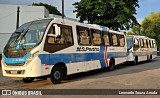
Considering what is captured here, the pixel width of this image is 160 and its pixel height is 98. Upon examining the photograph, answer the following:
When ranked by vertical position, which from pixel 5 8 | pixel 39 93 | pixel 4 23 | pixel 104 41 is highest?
pixel 5 8

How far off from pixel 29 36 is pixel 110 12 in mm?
20991

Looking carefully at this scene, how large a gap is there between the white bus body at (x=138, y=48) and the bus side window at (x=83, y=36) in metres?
8.00

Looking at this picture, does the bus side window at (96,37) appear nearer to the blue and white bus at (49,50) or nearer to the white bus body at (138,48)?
the blue and white bus at (49,50)

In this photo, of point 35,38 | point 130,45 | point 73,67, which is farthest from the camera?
point 130,45

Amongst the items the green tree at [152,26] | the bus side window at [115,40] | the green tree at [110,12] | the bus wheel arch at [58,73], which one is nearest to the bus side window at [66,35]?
the bus wheel arch at [58,73]

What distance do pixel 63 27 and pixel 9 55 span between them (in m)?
2.67

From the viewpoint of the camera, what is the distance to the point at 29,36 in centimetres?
984

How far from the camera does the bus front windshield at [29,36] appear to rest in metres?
9.61

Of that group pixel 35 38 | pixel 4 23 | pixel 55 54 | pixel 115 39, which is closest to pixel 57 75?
pixel 55 54

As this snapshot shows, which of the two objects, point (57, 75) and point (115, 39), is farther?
point (115, 39)

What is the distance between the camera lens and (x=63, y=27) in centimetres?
1089

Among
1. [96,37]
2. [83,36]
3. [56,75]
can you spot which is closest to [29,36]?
[56,75]

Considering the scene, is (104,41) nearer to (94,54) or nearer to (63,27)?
(94,54)

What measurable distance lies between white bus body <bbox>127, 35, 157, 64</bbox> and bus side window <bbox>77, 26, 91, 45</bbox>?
7996mm
